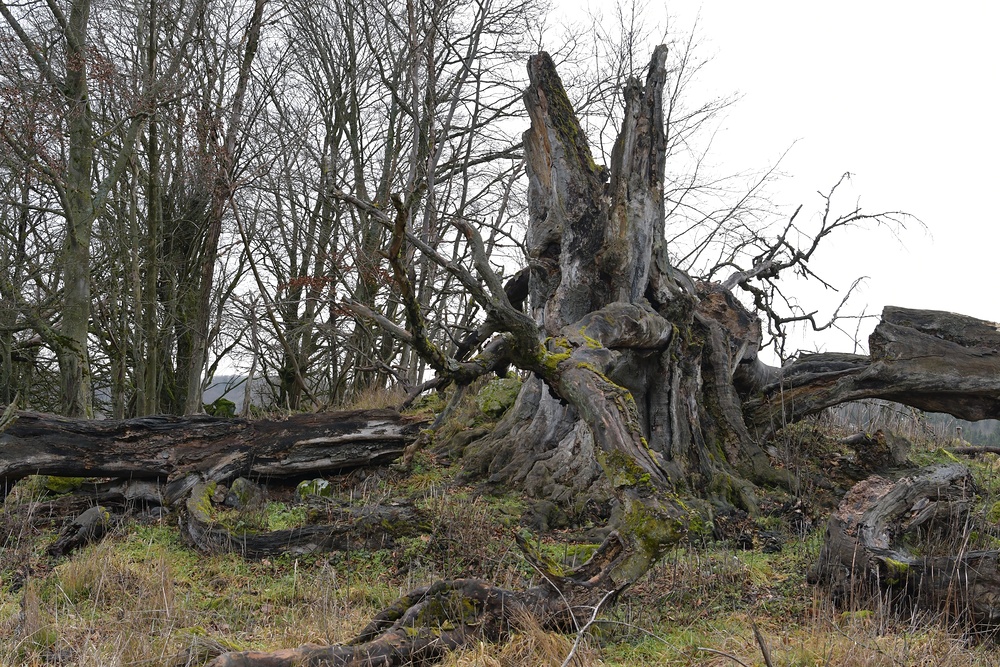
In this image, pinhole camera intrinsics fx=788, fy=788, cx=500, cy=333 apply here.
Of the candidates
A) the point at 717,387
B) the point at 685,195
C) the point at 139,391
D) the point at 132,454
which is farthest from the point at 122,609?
the point at 685,195

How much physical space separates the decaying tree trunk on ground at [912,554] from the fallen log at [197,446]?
4715 millimetres

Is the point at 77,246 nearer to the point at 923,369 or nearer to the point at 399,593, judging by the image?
the point at 399,593

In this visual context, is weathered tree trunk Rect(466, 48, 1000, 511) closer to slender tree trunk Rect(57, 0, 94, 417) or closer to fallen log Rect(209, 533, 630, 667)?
fallen log Rect(209, 533, 630, 667)

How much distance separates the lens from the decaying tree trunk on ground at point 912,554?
4.93m

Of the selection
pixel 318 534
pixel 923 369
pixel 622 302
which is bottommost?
pixel 318 534

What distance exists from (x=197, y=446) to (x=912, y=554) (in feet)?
22.5

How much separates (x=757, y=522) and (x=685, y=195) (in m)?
11.7

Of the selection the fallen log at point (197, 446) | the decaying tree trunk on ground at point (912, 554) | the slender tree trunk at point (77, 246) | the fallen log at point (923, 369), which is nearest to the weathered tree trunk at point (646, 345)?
the fallen log at point (923, 369)

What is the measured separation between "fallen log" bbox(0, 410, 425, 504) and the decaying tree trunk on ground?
4715 mm

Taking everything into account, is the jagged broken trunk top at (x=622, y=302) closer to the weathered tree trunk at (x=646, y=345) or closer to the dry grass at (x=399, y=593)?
the weathered tree trunk at (x=646, y=345)

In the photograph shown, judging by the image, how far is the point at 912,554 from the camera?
5.93 meters

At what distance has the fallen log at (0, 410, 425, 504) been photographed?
7.98 metres

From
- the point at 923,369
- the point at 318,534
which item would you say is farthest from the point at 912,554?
the point at 318,534

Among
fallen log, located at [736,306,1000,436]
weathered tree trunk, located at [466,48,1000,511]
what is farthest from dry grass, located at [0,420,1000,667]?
fallen log, located at [736,306,1000,436]
